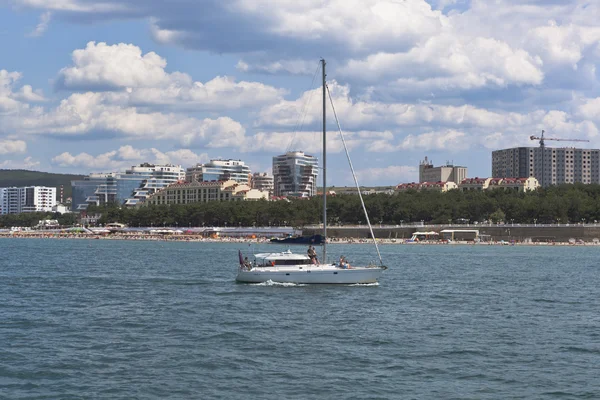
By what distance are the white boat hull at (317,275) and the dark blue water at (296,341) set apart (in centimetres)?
64

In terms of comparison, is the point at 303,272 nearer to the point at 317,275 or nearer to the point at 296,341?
the point at 317,275

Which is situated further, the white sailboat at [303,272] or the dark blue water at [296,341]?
the white sailboat at [303,272]

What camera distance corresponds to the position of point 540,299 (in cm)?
5244

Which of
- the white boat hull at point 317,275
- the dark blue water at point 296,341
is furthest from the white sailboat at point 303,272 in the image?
the dark blue water at point 296,341

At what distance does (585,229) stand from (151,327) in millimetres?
151128

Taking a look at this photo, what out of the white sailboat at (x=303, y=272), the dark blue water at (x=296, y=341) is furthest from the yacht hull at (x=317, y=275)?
the dark blue water at (x=296, y=341)

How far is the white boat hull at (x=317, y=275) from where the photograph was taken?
55.4 meters

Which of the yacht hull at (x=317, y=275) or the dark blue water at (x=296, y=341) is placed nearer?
Answer: the dark blue water at (x=296, y=341)

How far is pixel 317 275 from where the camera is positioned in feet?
182

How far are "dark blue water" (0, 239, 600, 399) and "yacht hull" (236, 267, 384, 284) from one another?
633mm

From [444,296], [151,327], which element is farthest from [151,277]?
[151,327]

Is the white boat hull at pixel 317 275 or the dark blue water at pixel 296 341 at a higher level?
the white boat hull at pixel 317 275

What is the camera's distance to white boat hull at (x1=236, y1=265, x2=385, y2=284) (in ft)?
182

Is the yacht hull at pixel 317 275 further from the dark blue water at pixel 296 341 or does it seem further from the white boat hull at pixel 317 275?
the dark blue water at pixel 296 341
